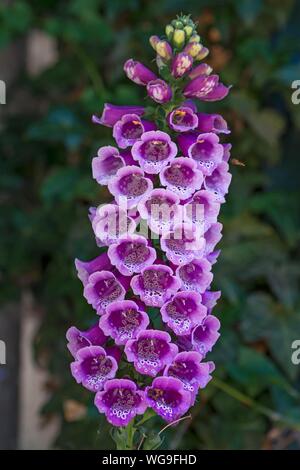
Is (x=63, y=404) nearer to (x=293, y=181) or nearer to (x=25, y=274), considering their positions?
(x=25, y=274)

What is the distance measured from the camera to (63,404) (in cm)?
198

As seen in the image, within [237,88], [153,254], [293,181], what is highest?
[237,88]

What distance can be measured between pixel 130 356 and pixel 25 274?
1326 mm

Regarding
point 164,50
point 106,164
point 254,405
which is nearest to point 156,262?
point 106,164

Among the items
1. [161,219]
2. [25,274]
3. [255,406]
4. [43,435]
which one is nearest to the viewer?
[161,219]

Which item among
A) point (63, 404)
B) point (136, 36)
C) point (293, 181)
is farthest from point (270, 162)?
point (63, 404)

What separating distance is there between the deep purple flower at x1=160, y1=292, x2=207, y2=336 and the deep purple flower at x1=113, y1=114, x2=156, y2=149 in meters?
0.17

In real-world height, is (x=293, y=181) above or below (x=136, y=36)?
below

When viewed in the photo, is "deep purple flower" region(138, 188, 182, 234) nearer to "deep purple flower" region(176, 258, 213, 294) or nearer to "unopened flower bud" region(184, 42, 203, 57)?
"deep purple flower" region(176, 258, 213, 294)

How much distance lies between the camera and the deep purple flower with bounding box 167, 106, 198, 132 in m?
0.94

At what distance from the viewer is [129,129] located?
98cm

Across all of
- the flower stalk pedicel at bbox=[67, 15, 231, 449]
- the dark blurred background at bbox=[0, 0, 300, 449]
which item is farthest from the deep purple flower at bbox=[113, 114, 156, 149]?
the dark blurred background at bbox=[0, 0, 300, 449]

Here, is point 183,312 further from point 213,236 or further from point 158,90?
point 158,90

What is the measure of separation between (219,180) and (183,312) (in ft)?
0.48
